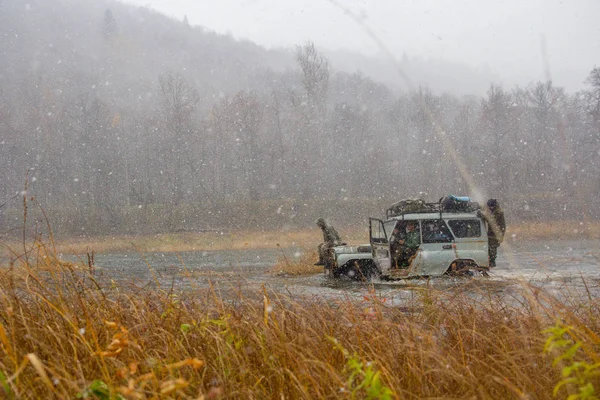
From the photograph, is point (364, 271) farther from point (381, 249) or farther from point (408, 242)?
point (408, 242)

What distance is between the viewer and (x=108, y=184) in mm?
60125

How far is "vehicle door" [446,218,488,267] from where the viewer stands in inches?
540

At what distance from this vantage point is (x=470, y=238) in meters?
13.9

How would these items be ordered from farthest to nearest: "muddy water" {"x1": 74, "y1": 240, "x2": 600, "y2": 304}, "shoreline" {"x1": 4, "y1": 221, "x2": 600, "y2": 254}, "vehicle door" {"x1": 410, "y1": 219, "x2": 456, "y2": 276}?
"shoreline" {"x1": 4, "y1": 221, "x2": 600, "y2": 254} < "vehicle door" {"x1": 410, "y1": 219, "x2": 456, "y2": 276} < "muddy water" {"x1": 74, "y1": 240, "x2": 600, "y2": 304}

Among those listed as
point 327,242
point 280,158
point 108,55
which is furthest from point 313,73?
point 108,55

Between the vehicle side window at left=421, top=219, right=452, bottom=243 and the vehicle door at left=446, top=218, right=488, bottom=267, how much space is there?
146 mm

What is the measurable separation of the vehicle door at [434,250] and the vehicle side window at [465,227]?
0.18 meters

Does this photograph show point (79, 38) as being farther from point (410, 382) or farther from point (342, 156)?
point (410, 382)

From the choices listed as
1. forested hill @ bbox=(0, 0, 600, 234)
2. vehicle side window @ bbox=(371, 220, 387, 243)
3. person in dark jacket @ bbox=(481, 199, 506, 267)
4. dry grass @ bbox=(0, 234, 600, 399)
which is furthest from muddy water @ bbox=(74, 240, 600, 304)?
forested hill @ bbox=(0, 0, 600, 234)

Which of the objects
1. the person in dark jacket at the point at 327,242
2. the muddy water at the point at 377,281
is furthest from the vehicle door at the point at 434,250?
the person in dark jacket at the point at 327,242

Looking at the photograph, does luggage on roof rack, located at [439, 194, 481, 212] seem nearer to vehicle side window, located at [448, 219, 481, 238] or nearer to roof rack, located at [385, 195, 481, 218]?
roof rack, located at [385, 195, 481, 218]

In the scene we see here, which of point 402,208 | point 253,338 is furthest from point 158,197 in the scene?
point 253,338

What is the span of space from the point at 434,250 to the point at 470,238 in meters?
0.96

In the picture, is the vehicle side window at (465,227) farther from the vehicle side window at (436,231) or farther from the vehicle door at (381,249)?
the vehicle door at (381,249)
